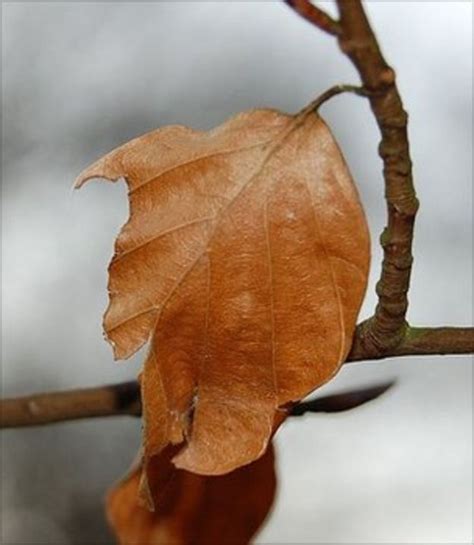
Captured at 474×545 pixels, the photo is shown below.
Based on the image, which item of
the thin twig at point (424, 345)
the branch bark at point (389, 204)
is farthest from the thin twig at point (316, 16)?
the thin twig at point (424, 345)

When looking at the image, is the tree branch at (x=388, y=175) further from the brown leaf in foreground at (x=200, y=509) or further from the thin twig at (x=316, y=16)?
the brown leaf in foreground at (x=200, y=509)

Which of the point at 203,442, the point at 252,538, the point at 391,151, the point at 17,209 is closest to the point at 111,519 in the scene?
the point at 252,538

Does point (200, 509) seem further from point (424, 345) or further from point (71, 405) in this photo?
point (424, 345)

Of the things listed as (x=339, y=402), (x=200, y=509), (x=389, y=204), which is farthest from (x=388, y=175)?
(x=200, y=509)

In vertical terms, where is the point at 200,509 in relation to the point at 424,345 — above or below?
below

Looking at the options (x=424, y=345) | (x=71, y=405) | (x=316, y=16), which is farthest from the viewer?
(x=71, y=405)

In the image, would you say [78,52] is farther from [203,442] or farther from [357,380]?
[203,442]
